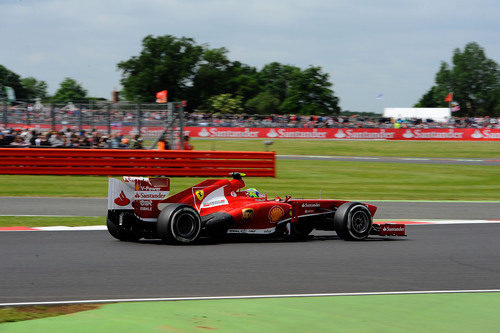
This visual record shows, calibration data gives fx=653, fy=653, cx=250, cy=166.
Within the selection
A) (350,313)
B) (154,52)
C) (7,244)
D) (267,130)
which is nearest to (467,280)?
(350,313)

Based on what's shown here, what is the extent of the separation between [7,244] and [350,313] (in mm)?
4987

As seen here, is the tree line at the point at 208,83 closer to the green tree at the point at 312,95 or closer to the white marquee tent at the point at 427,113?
the green tree at the point at 312,95

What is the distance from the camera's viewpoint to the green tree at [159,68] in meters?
89.7

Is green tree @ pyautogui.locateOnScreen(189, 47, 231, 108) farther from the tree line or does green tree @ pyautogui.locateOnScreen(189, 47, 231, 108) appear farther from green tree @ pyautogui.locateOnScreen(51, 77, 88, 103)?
green tree @ pyautogui.locateOnScreen(51, 77, 88, 103)

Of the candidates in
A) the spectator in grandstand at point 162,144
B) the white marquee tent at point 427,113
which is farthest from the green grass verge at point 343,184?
the white marquee tent at point 427,113

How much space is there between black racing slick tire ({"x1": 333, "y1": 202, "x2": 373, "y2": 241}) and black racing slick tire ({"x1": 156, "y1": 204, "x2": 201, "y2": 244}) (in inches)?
82.1

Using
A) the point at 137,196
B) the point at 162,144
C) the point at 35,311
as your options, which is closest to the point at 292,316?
the point at 35,311

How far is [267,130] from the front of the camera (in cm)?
4916

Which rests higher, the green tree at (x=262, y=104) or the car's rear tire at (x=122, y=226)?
the green tree at (x=262, y=104)

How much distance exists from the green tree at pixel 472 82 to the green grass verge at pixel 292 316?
120815mm

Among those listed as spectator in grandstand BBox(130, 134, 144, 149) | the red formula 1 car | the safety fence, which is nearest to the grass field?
the red formula 1 car

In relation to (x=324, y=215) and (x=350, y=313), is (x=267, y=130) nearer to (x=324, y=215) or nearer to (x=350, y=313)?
(x=324, y=215)

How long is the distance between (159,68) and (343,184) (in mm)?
71735

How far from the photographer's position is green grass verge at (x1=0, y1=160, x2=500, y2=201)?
16.9m
